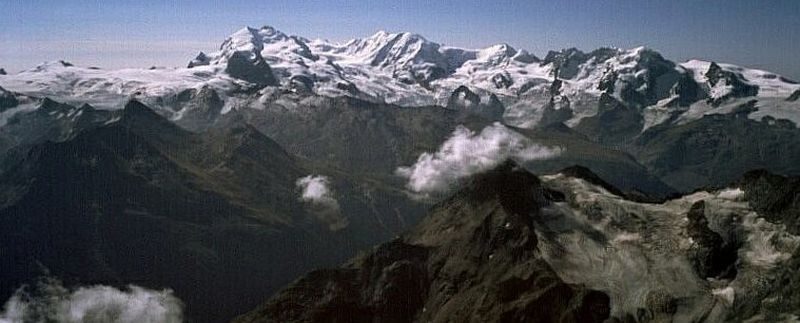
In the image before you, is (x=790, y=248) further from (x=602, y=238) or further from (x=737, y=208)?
(x=602, y=238)

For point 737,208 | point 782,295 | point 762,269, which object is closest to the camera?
point 782,295

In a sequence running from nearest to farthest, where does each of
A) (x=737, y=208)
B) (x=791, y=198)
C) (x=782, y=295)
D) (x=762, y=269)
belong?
(x=782, y=295) < (x=762, y=269) < (x=791, y=198) < (x=737, y=208)

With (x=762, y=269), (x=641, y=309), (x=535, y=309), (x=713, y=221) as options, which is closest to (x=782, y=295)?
(x=762, y=269)

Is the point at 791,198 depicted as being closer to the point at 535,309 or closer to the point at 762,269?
the point at 762,269

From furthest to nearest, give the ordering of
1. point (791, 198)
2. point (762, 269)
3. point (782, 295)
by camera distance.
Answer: point (791, 198), point (762, 269), point (782, 295)

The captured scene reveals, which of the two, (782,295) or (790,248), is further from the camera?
(790,248)

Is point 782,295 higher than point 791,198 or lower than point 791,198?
lower

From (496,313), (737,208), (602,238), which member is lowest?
(496,313)

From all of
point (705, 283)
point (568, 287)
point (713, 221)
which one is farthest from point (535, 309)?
point (713, 221)

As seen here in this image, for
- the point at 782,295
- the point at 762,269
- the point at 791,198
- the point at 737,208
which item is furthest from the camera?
the point at 737,208
